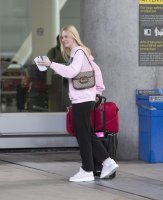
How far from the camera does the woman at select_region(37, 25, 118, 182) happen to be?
8.09 metres

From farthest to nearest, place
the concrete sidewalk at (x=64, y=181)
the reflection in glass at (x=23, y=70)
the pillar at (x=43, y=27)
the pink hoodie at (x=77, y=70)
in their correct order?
1. the pillar at (x=43, y=27)
2. the reflection in glass at (x=23, y=70)
3. the pink hoodie at (x=77, y=70)
4. the concrete sidewalk at (x=64, y=181)

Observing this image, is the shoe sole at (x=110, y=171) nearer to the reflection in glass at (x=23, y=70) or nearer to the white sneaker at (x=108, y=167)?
the white sneaker at (x=108, y=167)

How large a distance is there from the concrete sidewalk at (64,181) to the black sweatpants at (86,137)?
0.92 feet

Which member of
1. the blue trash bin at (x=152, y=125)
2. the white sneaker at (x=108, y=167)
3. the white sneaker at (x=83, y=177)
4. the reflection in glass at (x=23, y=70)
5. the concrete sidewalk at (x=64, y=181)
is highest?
the reflection in glass at (x=23, y=70)

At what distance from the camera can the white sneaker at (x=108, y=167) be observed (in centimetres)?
834

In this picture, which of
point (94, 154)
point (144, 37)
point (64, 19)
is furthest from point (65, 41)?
point (64, 19)

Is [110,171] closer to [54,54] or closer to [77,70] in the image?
[77,70]

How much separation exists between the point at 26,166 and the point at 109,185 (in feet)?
5.69

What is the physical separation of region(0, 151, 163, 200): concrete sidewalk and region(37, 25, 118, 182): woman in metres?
0.19

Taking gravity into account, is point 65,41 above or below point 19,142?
above

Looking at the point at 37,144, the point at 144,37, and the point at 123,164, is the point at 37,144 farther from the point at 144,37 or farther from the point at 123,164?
the point at 144,37

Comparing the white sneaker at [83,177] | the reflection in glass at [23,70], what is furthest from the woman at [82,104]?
the reflection in glass at [23,70]

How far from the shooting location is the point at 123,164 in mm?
9641

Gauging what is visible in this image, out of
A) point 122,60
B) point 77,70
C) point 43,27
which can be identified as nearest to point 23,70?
point 43,27
